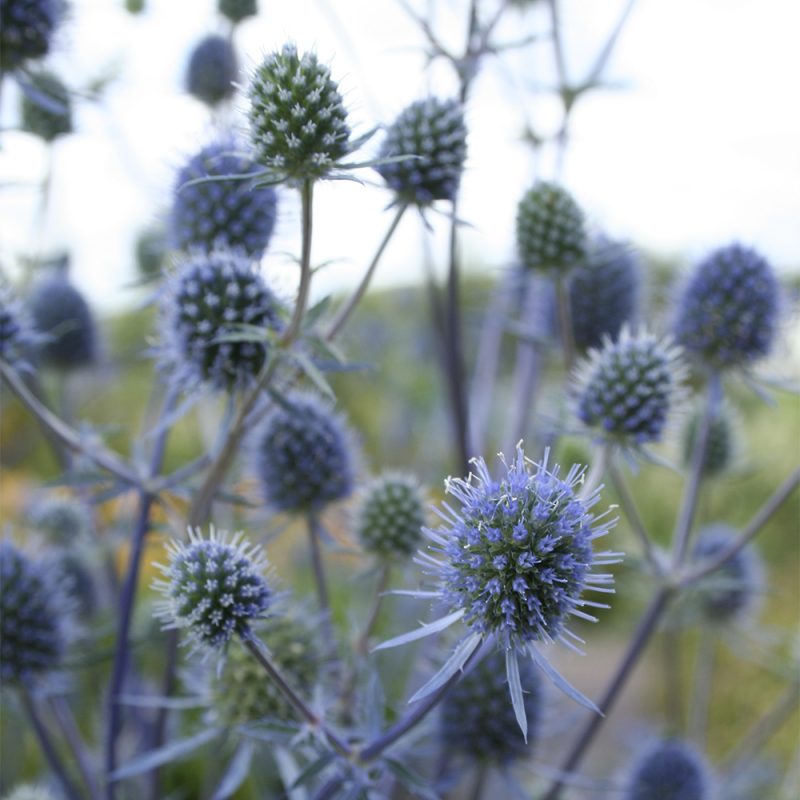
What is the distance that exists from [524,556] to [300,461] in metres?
0.79

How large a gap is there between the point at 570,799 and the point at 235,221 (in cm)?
151

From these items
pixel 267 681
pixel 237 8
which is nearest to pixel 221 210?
pixel 237 8

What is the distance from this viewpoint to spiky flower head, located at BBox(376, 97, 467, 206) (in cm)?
148

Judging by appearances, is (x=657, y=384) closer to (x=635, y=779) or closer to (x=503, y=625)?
(x=503, y=625)

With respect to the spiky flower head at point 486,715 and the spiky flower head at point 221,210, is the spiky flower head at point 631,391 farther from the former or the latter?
the spiky flower head at point 221,210

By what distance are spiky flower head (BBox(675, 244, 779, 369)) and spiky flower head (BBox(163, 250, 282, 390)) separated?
0.96 metres

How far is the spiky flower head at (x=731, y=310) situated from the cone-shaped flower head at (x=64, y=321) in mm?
1510

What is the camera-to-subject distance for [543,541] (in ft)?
3.22

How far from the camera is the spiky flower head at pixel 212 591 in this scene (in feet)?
3.49

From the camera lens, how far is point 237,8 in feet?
6.87

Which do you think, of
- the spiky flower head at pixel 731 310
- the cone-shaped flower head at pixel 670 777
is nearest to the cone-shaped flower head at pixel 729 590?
the cone-shaped flower head at pixel 670 777

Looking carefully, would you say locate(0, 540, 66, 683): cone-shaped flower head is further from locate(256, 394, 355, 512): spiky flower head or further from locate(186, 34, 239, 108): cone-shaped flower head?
locate(186, 34, 239, 108): cone-shaped flower head

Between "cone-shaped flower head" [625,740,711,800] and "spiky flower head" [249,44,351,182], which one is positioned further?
"cone-shaped flower head" [625,740,711,800]

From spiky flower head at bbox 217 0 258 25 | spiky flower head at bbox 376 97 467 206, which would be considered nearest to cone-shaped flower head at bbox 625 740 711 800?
spiky flower head at bbox 376 97 467 206
